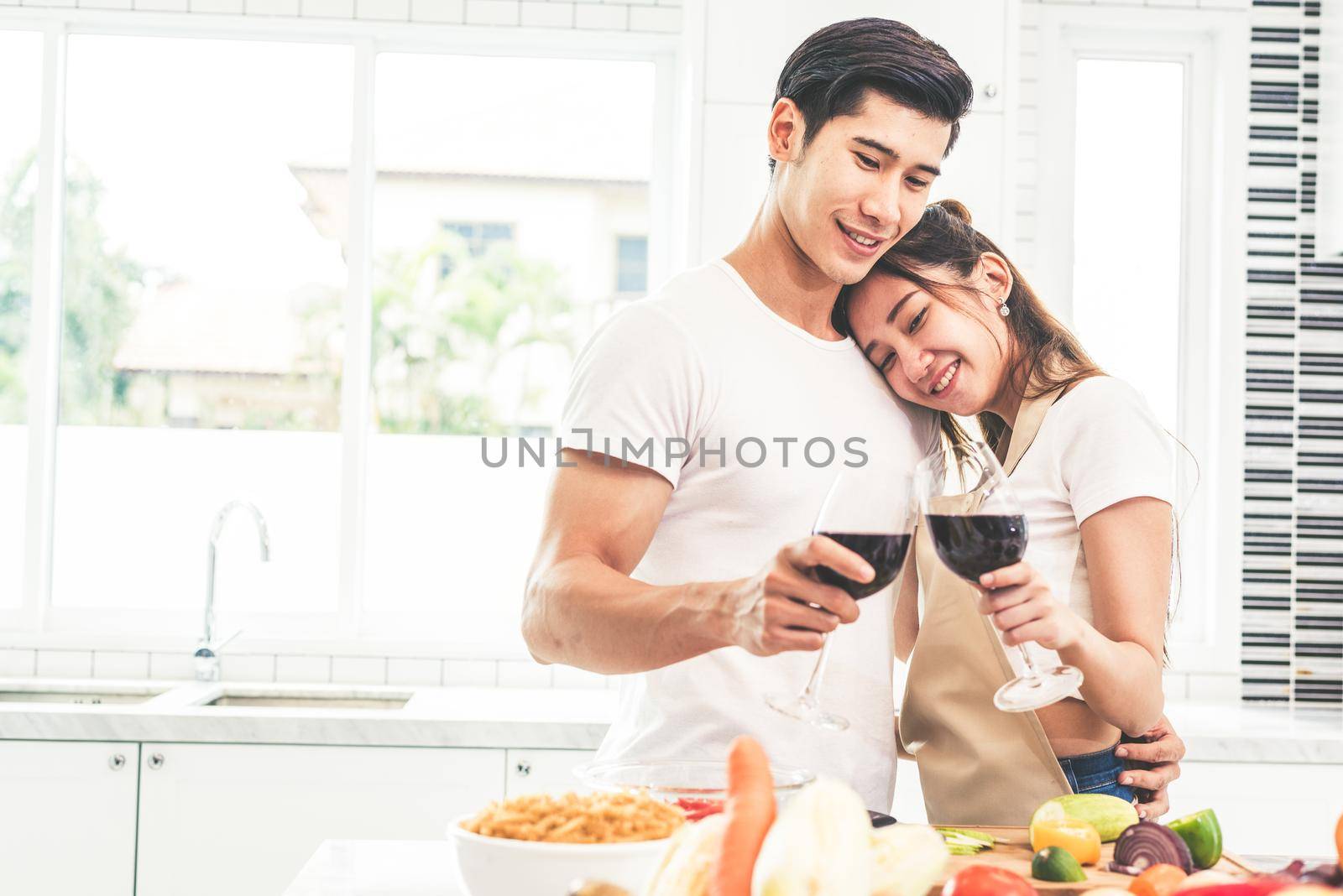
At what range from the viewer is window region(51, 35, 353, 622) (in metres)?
3.20

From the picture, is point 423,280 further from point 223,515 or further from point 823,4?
point 823,4

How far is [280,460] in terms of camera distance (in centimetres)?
321

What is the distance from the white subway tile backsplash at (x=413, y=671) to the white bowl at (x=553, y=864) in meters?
2.31

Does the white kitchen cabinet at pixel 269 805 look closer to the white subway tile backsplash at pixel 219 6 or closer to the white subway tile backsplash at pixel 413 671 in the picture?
the white subway tile backsplash at pixel 413 671

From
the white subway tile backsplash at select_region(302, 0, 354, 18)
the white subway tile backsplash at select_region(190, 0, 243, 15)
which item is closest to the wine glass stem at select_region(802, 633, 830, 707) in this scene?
the white subway tile backsplash at select_region(302, 0, 354, 18)

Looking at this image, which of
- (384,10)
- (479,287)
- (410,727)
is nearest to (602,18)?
(384,10)

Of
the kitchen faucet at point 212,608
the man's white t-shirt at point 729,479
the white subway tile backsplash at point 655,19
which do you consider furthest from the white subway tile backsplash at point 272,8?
the man's white t-shirt at point 729,479

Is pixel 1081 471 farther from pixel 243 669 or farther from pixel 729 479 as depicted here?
pixel 243 669

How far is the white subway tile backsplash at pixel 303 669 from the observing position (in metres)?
3.09

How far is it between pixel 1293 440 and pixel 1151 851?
2.52m

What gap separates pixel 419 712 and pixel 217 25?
6.30ft

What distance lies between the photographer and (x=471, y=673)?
10.2ft

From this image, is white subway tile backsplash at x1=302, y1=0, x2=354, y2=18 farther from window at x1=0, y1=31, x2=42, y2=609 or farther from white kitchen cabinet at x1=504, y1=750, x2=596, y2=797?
white kitchen cabinet at x1=504, y1=750, x2=596, y2=797

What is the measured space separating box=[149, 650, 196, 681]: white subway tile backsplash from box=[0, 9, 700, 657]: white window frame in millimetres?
29
